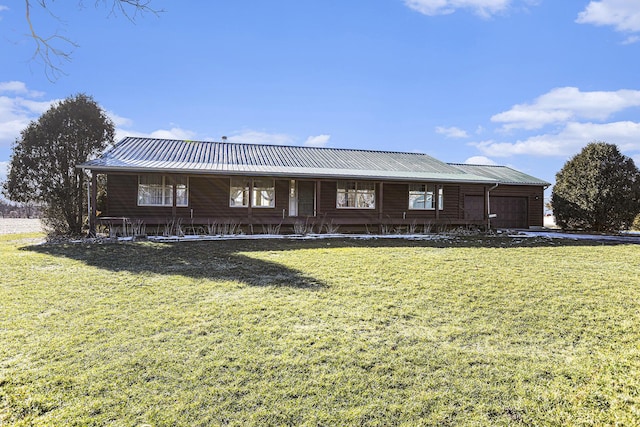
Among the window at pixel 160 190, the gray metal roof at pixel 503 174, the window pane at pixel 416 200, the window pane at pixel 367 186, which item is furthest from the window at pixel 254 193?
the gray metal roof at pixel 503 174

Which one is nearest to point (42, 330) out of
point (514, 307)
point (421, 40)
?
point (514, 307)

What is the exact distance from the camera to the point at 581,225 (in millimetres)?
20391

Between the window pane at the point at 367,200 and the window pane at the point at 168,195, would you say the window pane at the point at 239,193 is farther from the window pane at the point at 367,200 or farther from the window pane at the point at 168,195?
the window pane at the point at 367,200

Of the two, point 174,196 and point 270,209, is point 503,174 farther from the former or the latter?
point 174,196

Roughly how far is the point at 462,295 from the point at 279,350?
344 cm

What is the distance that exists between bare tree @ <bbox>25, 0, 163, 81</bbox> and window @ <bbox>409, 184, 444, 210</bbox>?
49.7 ft

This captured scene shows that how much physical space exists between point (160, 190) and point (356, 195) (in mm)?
8532

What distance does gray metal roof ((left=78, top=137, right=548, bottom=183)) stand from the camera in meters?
14.1

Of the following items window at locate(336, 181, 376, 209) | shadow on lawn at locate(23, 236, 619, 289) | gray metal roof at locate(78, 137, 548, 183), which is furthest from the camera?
window at locate(336, 181, 376, 209)

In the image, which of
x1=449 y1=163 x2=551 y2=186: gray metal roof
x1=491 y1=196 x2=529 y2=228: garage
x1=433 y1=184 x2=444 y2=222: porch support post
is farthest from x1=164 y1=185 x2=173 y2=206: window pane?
x1=491 y1=196 x2=529 y2=228: garage

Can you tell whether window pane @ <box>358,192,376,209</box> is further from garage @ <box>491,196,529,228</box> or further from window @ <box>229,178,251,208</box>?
garage @ <box>491,196,529,228</box>

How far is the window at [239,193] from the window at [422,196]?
7797mm

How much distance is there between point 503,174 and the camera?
24.7m

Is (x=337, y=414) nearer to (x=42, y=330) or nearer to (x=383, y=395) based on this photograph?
(x=383, y=395)
